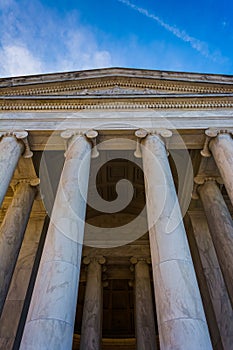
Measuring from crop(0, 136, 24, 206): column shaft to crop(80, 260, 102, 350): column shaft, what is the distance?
43.1 feet

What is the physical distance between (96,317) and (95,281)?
3125 millimetres

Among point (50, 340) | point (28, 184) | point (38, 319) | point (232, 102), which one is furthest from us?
point (28, 184)

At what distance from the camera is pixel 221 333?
16984 mm

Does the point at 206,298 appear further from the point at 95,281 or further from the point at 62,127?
the point at 62,127

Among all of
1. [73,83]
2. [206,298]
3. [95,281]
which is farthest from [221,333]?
[73,83]

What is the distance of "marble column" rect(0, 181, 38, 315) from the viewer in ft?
54.7

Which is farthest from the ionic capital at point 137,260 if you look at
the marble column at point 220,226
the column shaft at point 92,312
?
the marble column at point 220,226

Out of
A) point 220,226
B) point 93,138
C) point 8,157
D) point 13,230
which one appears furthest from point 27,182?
point 220,226

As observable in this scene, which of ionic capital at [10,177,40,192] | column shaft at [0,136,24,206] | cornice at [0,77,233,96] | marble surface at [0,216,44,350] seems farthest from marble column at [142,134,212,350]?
marble surface at [0,216,44,350]

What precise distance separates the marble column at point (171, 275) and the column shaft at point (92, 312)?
42.6 ft

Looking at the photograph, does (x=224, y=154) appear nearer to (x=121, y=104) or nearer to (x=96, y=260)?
(x=121, y=104)

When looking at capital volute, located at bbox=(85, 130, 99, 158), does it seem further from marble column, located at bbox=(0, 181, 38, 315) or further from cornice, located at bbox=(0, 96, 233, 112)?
marble column, located at bbox=(0, 181, 38, 315)

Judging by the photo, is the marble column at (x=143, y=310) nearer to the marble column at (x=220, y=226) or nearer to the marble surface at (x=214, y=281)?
the marble surface at (x=214, y=281)

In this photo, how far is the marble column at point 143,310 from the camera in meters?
20.4
